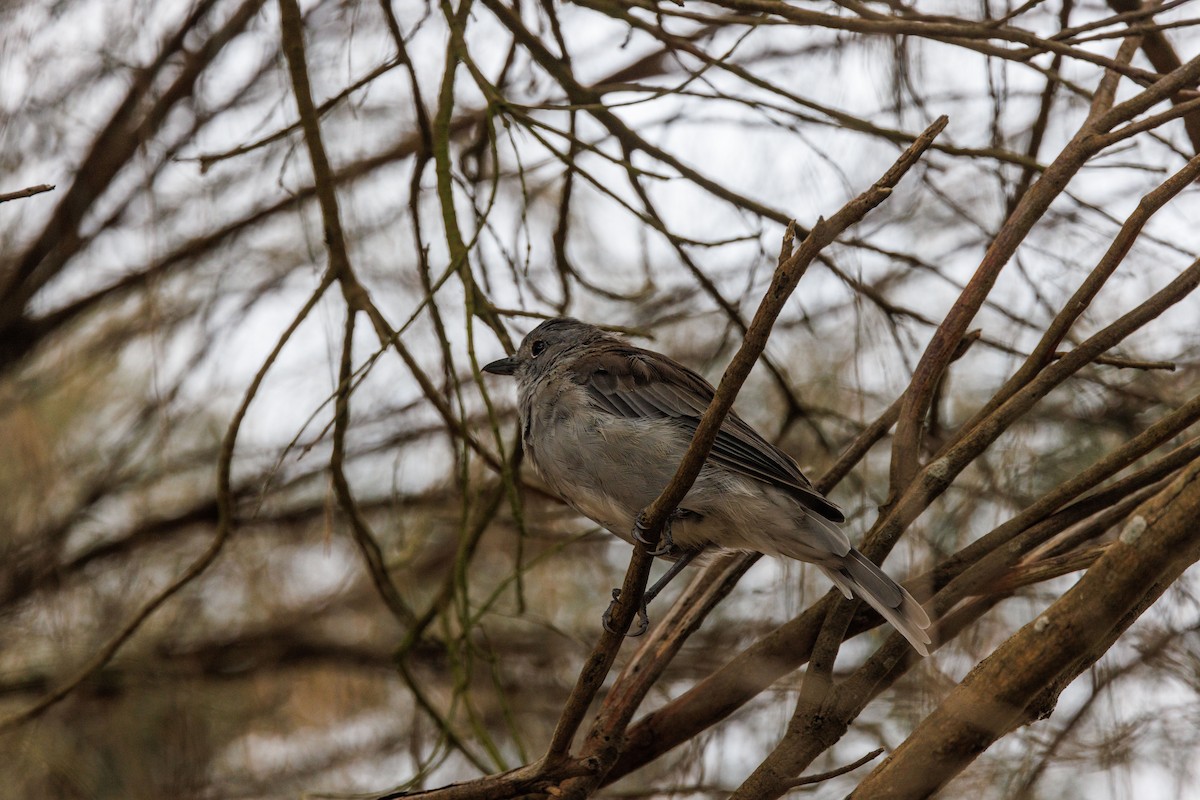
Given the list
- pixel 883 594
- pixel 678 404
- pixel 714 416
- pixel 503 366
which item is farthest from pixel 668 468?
pixel 714 416

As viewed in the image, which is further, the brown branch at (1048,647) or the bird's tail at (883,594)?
the bird's tail at (883,594)

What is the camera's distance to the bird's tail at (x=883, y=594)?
2.79 metres

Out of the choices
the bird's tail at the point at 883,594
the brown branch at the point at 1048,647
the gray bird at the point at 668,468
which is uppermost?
the gray bird at the point at 668,468

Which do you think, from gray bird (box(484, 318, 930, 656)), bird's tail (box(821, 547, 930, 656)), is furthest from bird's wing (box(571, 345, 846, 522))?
bird's tail (box(821, 547, 930, 656))

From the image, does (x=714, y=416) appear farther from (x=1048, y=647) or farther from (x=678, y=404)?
(x=678, y=404)

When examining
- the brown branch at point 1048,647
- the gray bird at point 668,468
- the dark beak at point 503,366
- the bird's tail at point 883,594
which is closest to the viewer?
the brown branch at point 1048,647

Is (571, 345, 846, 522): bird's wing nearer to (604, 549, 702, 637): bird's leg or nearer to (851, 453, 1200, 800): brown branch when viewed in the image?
(604, 549, 702, 637): bird's leg

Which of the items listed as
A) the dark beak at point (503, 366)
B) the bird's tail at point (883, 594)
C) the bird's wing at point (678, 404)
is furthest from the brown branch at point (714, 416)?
the dark beak at point (503, 366)

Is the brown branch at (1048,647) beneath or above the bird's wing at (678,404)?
beneath

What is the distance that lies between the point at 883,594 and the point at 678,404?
3.15ft

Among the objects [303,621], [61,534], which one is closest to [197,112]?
[61,534]

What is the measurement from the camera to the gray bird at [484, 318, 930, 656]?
330 cm

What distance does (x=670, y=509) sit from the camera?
2410 mm

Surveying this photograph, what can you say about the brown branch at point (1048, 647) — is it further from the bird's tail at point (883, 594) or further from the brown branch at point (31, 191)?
the brown branch at point (31, 191)
